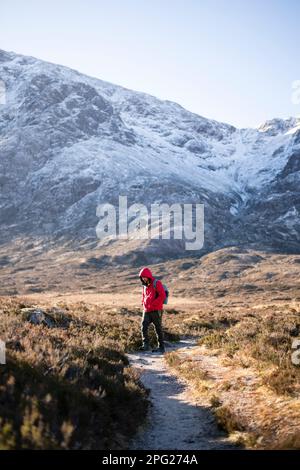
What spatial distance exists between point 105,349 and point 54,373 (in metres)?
5.28

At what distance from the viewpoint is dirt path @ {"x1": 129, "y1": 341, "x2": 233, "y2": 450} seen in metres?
7.68

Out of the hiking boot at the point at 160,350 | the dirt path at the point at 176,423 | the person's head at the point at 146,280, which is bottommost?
the hiking boot at the point at 160,350

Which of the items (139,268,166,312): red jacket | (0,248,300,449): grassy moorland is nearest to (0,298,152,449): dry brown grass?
(0,248,300,449): grassy moorland

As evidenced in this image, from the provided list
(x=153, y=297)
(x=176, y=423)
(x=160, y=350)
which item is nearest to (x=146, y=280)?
(x=153, y=297)

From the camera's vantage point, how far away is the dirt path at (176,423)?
768 centimetres

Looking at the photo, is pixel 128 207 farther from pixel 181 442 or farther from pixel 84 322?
pixel 181 442

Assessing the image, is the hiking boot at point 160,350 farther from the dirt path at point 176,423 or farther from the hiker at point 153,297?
the dirt path at point 176,423

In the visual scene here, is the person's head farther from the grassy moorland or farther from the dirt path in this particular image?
the dirt path

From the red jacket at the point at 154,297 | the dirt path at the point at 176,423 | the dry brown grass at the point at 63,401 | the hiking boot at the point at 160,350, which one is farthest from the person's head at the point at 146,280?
the dry brown grass at the point at 63,401

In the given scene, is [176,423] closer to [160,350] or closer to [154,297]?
[154,297]

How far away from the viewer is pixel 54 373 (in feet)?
26.4

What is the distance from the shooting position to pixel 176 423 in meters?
8.92

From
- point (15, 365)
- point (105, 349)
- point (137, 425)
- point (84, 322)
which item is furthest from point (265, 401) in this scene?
point (84, 322)

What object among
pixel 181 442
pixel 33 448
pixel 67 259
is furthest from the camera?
pixel 67 259
